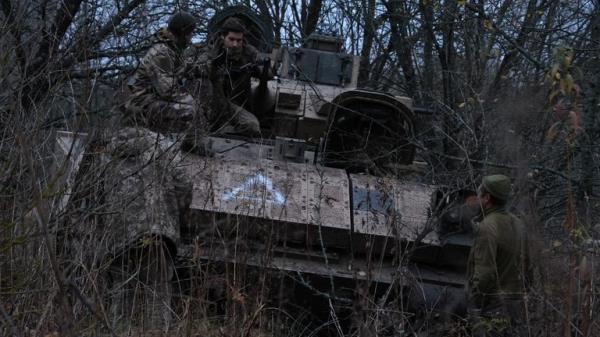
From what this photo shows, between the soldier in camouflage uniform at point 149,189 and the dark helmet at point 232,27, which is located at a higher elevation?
the dark helmet at point 232,27

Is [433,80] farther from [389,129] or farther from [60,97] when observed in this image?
[60,97]

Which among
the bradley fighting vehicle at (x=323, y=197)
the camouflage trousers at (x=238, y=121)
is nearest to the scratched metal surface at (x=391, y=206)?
the bradley fighting vehicle at (x=323, y=197)

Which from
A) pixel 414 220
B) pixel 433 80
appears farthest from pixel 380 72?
pixel 414 220

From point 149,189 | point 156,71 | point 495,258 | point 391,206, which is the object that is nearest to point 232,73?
point 156,71

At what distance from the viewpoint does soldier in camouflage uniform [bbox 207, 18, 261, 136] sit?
823cm

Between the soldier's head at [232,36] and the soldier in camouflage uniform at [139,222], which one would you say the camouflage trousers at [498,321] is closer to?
the soldier in camouflage uniform at [139,222]

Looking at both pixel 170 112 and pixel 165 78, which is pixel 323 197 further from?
pixel 165 78

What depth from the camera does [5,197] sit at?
494 cm

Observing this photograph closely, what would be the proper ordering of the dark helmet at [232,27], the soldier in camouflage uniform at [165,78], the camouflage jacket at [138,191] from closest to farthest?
1. the camouflage jacket at [138,191]
2. the soldier in camouflage uniform at [165,78]
3. the dark helmet at [232,27]

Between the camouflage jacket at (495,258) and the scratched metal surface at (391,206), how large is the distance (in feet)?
2.91

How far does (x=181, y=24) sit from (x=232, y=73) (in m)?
0.92

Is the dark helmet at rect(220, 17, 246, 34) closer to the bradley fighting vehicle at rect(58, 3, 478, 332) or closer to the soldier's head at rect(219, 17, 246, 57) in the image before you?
the soldier's head at rect(219, 17, 246, 57)

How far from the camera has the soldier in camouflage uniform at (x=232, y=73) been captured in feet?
27.0

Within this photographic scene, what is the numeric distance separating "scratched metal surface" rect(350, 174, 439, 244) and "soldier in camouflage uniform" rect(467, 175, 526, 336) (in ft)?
2.71
